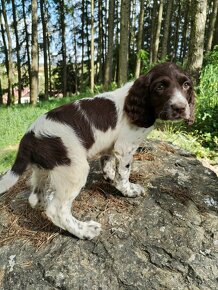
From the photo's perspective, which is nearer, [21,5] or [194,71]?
[194,71]

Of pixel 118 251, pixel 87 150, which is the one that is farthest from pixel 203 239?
A: pixel 87 150

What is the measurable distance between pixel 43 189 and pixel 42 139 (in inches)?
28.9

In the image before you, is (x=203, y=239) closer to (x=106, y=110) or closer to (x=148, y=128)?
(x=148, y=128)

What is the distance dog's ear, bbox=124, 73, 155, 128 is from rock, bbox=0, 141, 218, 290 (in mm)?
1009

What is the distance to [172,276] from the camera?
3.11 meters

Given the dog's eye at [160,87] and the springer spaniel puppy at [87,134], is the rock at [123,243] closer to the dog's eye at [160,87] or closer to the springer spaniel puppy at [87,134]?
the springer spaniel puppy at [87,134]

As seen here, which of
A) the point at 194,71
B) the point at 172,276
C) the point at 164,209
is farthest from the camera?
the point at 194,71

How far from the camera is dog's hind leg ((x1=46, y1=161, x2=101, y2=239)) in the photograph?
126 inches

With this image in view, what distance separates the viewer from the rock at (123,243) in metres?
3.10

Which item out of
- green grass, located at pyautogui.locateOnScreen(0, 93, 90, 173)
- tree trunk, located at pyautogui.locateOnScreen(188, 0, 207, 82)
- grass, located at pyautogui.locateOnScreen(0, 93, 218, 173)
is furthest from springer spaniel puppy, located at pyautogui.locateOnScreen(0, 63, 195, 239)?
tree trunk, located at pyautogui.locateOnScreen(188, 0, 207, 82)

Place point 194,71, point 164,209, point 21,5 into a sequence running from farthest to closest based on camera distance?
1. point 21,5
2. point 194,71
3. point 164,209

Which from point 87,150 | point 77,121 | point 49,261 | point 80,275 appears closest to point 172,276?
point 80,275

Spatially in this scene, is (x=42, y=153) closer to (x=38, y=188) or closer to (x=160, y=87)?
(x=38, y=188)

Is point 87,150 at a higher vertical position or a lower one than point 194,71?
higher
